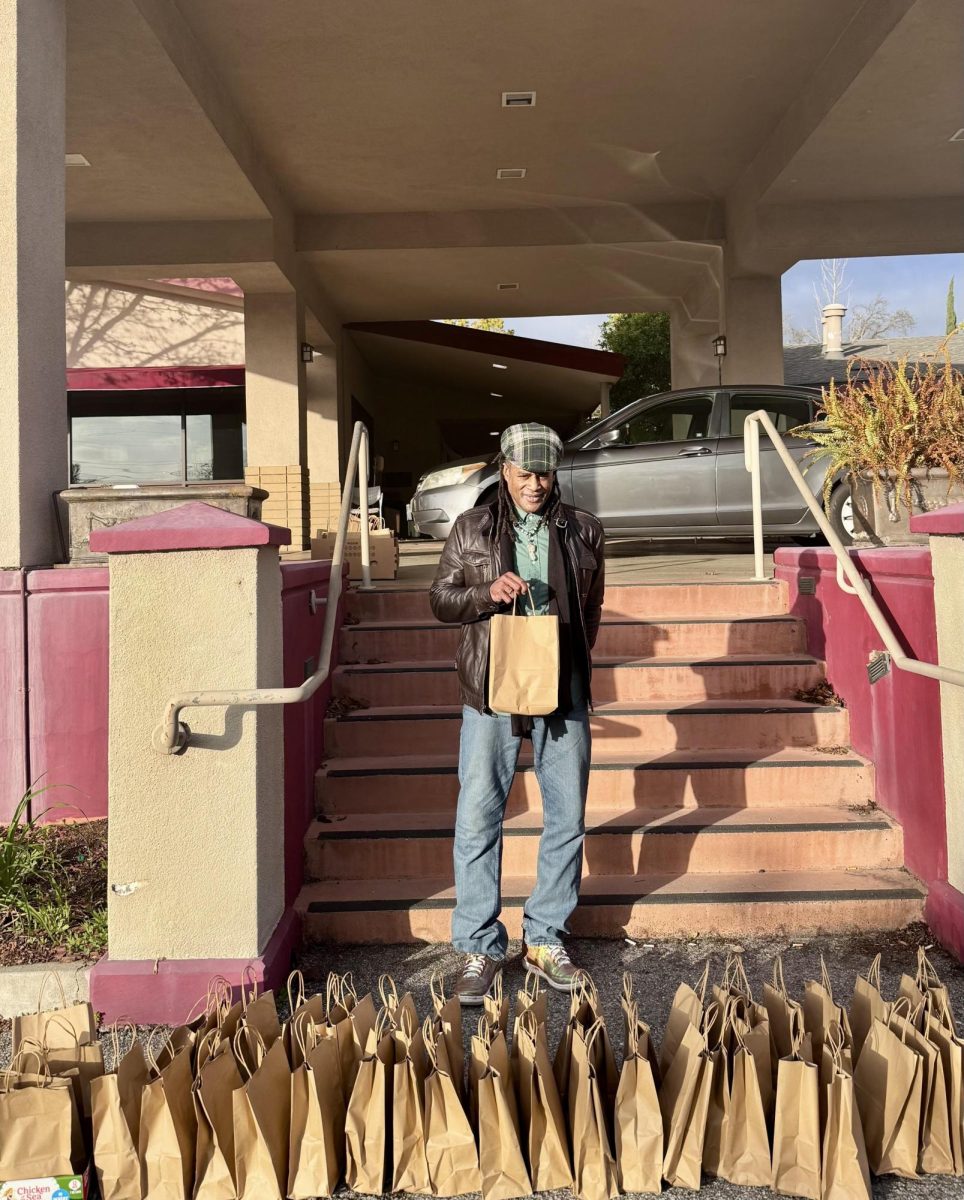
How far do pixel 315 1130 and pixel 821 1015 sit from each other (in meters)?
1.25

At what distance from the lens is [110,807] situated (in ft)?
11.0

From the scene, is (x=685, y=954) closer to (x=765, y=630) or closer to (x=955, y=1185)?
(x=955, y=1185)

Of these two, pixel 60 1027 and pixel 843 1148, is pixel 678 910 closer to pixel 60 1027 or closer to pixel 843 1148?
pixel 843 1148

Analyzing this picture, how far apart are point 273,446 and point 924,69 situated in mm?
7197

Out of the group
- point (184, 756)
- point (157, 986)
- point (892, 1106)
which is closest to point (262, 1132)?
point (157, 986)

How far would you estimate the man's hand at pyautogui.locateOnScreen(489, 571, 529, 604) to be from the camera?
3.24 meters

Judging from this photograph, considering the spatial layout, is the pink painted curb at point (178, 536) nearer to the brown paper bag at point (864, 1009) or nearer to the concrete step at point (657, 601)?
the brown paper bag at point (864, 1009)

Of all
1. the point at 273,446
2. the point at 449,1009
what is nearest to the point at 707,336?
the point at 273,446

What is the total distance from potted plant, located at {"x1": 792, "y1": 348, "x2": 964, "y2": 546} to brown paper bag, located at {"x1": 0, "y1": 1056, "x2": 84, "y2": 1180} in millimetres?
4015

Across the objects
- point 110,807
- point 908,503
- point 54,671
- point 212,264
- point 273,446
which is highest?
point 212,264

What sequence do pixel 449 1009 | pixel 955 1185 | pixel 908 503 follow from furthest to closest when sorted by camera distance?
pixel 908 503
pixel 449 1009
pixel 955 1185

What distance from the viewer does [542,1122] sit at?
244 cm

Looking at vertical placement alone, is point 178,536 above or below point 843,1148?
above

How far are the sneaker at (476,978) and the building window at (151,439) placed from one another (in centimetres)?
1439
